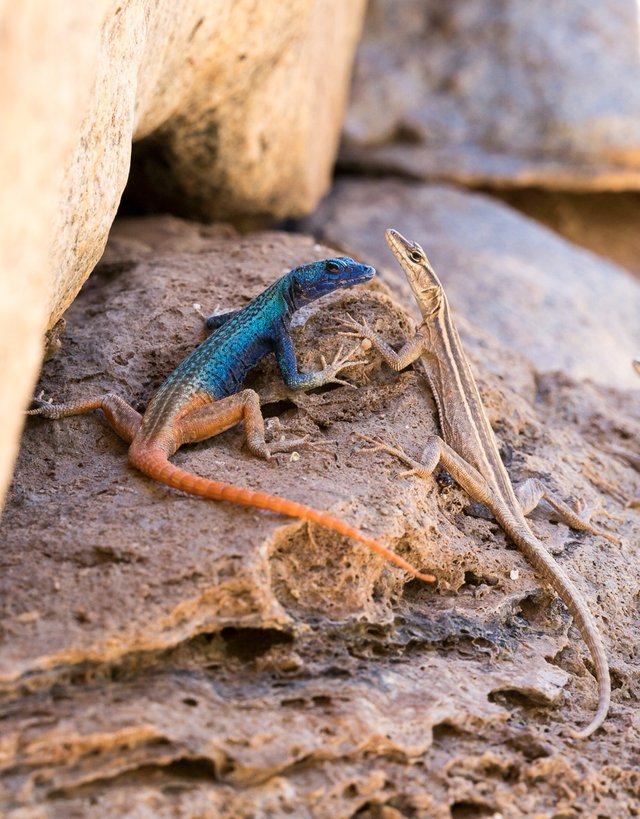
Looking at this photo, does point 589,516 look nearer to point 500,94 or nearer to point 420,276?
point 420,276

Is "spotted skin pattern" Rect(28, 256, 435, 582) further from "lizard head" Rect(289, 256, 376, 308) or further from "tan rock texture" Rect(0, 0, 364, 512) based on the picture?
"tan rock texture" Rect(0, 0, 364, 512)

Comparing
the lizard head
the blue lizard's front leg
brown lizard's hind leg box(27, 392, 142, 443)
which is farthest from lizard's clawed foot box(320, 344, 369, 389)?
brown lizard's hind leg box(27, 392, 142, 443)

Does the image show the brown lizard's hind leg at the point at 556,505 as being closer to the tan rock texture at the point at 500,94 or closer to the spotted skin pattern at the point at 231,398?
the spotted skin pattern at the point at 231,398

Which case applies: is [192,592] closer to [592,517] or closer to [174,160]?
[592,517]

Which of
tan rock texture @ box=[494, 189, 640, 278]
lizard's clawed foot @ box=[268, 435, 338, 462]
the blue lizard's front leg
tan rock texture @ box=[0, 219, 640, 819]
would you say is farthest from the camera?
tan rock texture @ box=[494, 189, 640, 278]

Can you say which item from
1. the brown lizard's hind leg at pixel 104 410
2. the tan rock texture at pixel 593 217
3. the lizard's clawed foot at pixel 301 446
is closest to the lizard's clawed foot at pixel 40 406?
the brown lizard's hind leg at pixel 104 410

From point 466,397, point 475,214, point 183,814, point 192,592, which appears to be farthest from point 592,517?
point 475,214
